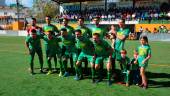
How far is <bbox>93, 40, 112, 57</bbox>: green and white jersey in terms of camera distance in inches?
424

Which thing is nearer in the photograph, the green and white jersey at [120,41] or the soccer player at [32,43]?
the green and white jersey at [120,41]

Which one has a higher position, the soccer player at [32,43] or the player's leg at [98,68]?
the soccer player at [32,43]

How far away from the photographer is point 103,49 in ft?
35.5

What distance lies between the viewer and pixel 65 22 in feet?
41.0

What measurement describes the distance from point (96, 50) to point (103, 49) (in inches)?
9.2

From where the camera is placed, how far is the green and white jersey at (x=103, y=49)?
10773 mm

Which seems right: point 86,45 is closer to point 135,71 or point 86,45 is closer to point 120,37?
point 120,37

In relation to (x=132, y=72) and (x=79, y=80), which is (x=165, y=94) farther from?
(x=79, y=80)

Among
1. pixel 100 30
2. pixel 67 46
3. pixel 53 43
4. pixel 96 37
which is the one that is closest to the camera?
pixel 96 37

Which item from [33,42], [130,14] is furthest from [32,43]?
[130,14]

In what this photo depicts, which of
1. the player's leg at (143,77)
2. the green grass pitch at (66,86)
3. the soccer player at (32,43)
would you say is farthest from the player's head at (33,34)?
the player's leg at (143,77)

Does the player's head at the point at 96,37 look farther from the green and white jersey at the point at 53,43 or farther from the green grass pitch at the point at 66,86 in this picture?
the green and white jersey at the point at 53,43

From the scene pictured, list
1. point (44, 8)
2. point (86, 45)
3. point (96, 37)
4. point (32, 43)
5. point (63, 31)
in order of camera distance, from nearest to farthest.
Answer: point (96, 37)
point (86, 45)
point (63, 31)
point (32, 43)
point (44, 8)

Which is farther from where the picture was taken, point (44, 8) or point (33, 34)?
point (44, 8)
